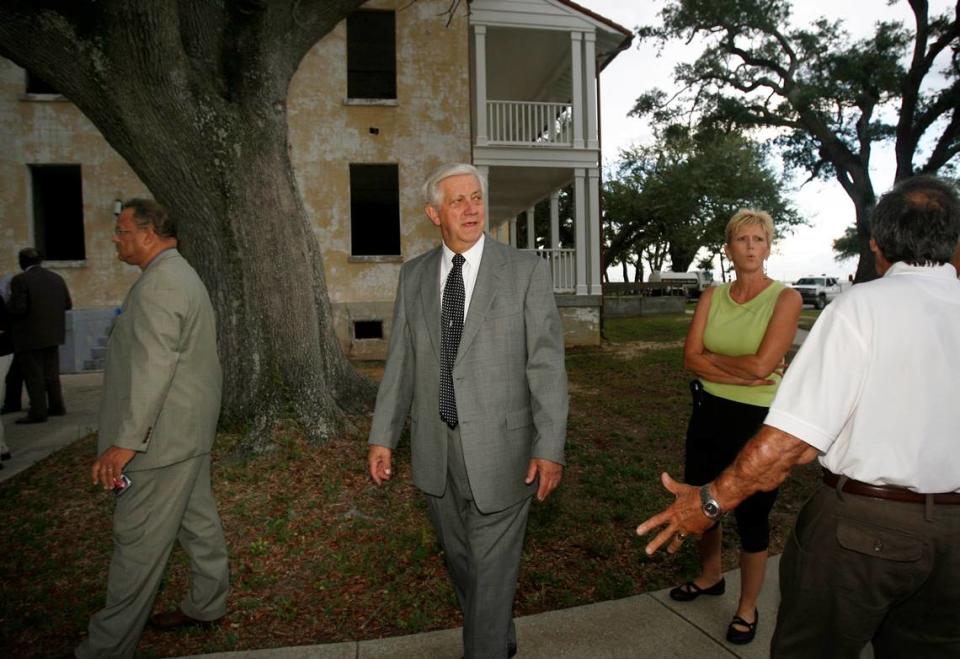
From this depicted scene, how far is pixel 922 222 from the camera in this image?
1921 millimetres

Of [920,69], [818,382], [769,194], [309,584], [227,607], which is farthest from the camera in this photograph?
[769,194]

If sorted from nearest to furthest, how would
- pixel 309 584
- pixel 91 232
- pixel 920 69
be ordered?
pixel 309 584 → pixel 91 232 → pixel 920 69

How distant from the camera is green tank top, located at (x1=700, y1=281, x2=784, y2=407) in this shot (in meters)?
3.39

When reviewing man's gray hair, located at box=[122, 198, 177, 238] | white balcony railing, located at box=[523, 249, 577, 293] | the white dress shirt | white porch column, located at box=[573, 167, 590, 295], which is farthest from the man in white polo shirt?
white balcony railing, located at box=[523, 249, 577, 293]

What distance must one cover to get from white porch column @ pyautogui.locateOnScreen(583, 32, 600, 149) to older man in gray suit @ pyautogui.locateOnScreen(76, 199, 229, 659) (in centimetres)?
1395

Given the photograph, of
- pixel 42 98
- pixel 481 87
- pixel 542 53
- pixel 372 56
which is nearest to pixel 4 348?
pixel 42 98

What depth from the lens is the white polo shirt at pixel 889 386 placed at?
1.81 meters

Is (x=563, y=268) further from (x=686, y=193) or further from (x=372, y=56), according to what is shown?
(x=686, y=193)

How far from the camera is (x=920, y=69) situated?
19.6 meters

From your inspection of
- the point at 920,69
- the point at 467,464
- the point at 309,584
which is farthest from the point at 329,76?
the point at 920,69

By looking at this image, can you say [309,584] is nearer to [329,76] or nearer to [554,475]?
[554,475]

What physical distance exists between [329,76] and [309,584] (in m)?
12.9

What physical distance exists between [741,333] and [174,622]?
328 cm

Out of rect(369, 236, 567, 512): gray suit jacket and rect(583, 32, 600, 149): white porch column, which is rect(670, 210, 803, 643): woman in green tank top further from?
rect(583, 32, 600, 149): white porch column
